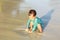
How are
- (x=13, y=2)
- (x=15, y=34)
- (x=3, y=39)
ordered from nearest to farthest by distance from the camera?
(x=3, y=39), (x=15, y=34), (x=13, y=2)

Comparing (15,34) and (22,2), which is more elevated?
(22,2)

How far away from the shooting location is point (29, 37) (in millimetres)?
3031

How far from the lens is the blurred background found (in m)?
3.09

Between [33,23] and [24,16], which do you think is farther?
[24,16]

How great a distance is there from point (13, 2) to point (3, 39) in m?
2.16

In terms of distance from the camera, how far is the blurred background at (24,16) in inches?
122

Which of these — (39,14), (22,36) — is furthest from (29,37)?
(39,14)

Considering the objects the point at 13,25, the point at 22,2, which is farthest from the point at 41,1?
the point at 13,25

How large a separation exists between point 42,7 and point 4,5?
921mm

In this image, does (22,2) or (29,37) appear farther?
(22,2)

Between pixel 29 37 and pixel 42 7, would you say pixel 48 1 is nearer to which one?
pixel 42 7

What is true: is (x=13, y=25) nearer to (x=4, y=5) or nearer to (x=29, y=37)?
(x=29, y=37)

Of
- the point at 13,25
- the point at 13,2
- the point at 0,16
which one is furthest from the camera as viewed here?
the point at 13,2

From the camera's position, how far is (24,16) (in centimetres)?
390
